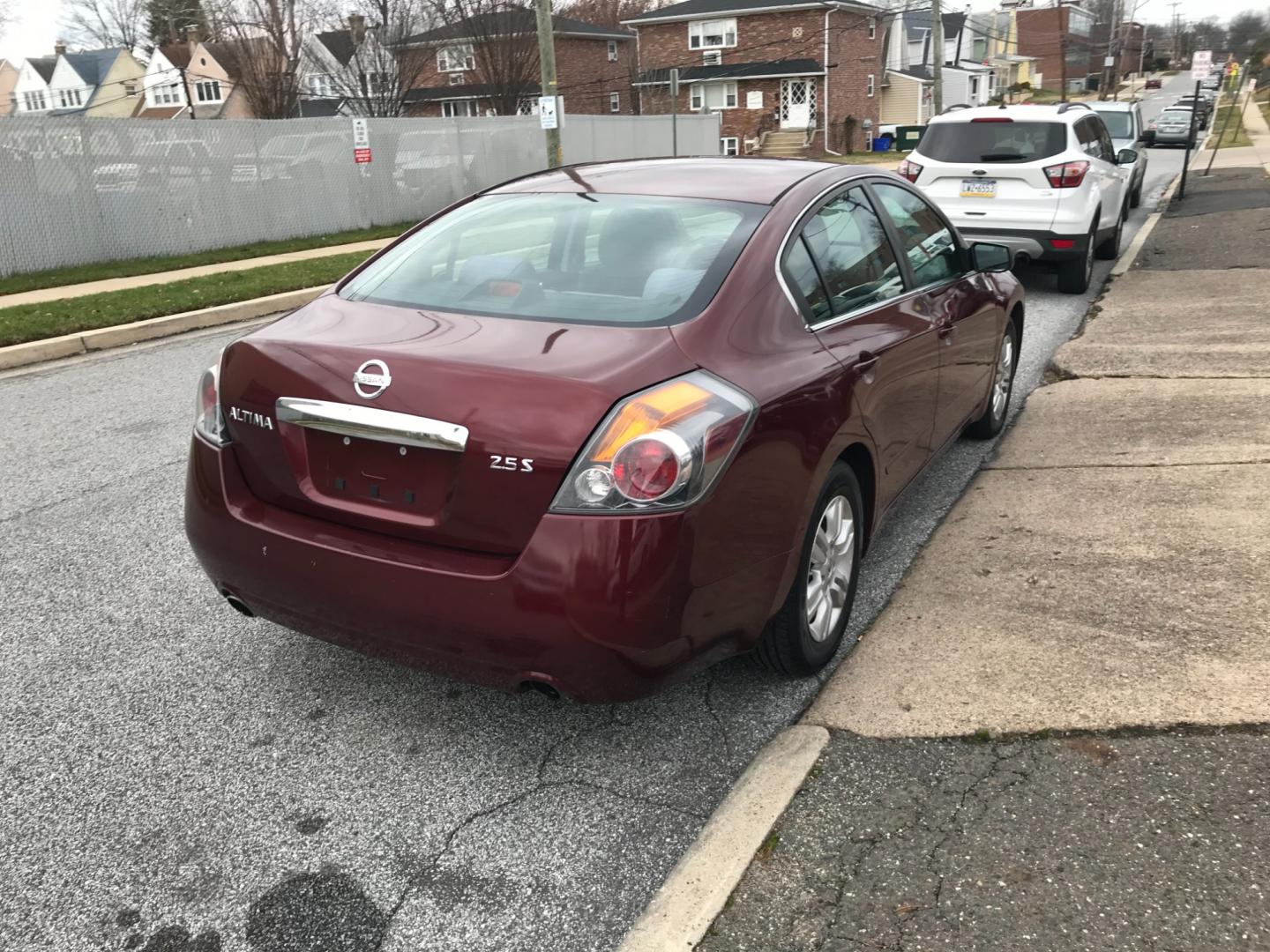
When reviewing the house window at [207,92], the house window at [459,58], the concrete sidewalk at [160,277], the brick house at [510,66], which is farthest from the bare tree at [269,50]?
the house window at [207,92]

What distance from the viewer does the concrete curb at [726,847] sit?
7.76 feet

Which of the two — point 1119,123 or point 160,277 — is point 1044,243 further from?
point 160,277

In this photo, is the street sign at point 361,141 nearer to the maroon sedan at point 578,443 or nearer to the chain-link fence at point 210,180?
the chain-link fence at point 210,180

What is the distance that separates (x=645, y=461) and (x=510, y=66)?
36.8 m

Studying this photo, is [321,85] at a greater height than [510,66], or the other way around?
[510,66]

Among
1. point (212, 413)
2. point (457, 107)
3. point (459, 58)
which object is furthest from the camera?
point (457, 107)

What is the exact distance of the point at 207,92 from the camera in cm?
6494

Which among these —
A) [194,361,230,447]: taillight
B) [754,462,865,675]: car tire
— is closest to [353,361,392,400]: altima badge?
[194,361,230,447]: taillight

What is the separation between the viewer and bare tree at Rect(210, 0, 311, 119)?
93.4 feet

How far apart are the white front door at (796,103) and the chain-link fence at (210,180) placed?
3136 cm

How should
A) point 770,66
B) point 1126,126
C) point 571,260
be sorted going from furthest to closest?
point 770,66 < point 1126,126 < point 571,260

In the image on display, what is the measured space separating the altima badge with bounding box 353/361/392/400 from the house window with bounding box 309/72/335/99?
35.0 metres

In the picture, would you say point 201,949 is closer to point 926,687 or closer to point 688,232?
point 926,687

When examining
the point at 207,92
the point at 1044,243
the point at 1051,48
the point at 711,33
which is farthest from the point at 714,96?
the point at 1051,48
